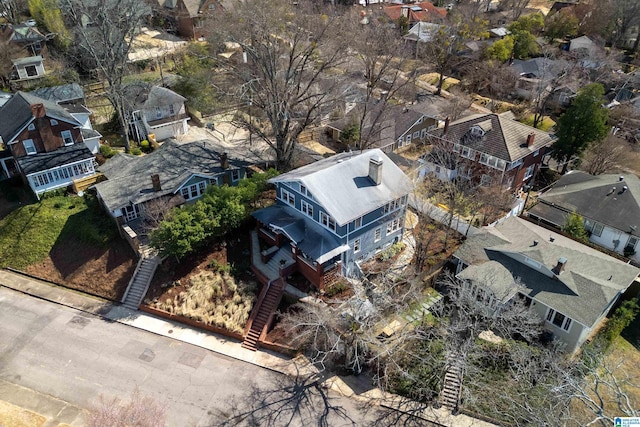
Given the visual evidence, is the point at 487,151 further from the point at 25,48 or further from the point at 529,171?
the point at 25,48

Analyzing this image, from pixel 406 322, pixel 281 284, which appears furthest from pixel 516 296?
pixel 281 284

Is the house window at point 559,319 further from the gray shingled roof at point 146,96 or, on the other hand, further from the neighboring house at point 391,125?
the gray shingled roof at point 146,96

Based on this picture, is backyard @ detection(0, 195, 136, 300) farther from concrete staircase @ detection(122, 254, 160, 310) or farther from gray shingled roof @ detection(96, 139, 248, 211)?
gray shingled roof @ detection(96, 139, 248, 211)

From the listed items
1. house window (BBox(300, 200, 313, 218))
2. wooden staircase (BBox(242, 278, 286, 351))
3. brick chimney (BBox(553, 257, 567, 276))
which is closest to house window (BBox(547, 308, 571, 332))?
brick chimney (BBox(553, 257, 567, 276))

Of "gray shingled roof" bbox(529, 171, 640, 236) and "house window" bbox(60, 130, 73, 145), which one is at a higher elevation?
"house window" bbox(60, 130, 73, 145)

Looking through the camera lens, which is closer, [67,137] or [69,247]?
[69,247]

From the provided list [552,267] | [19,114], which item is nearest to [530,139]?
[552,267]

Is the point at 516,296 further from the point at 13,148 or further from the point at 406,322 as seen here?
the point at 13,148
